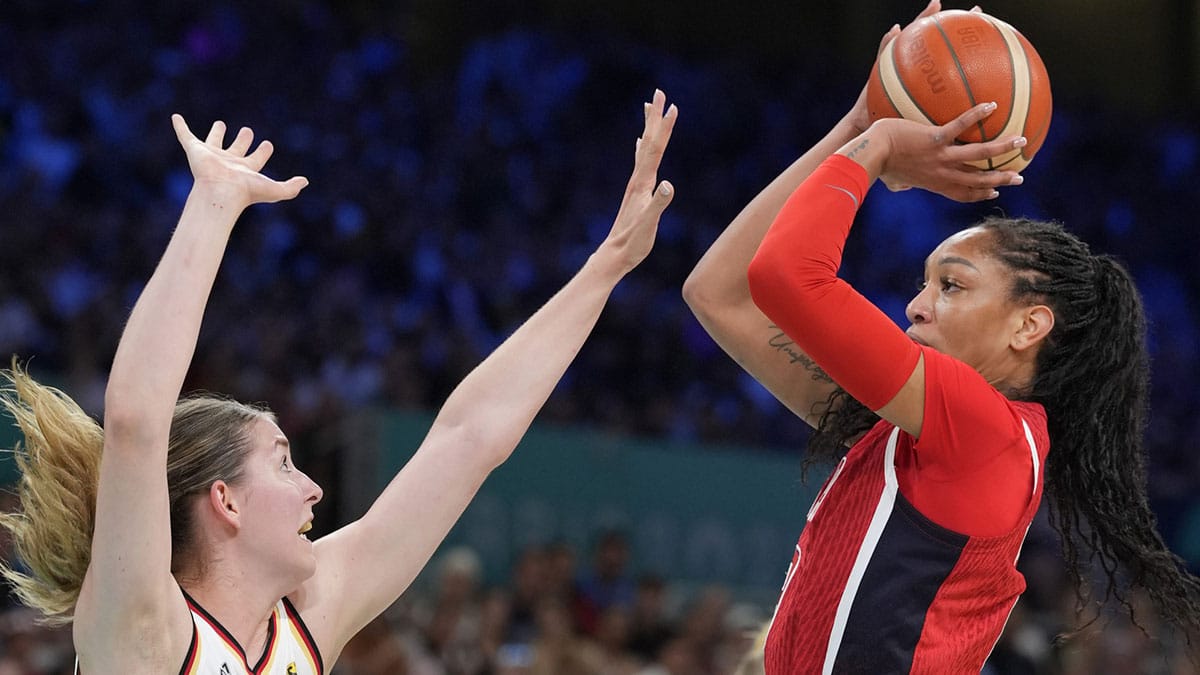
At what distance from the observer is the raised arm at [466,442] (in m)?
2.89

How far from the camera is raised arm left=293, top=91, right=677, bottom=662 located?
289 cm

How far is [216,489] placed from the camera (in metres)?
Result: 2.65

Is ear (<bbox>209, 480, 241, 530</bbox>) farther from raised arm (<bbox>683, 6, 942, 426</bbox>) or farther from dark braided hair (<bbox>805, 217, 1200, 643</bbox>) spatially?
dark braided hair (<bbox>805, 217, 1200, 643</bbox>)

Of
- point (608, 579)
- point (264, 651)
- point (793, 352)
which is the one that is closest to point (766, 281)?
point (793, 352)

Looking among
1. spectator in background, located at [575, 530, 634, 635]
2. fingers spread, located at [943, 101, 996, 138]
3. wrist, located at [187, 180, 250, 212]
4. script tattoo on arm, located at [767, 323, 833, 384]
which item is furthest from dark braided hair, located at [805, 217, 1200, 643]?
spectator in background, located at [575, 530, 634, 635]

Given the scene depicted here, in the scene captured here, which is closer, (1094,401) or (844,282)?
(844,282)

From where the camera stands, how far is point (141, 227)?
31.5 feet

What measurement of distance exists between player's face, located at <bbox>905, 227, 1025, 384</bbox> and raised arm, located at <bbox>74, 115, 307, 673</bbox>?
1.17m

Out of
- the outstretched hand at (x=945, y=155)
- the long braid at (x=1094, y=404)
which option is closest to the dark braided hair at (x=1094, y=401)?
the long braid at (x=1094, y=404)

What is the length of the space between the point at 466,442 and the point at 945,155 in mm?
1086

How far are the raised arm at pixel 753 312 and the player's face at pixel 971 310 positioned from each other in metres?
0.40

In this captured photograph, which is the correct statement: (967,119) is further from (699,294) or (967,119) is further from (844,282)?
(699,294)

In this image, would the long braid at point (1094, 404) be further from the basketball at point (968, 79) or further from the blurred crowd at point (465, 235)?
the blurred crowd at point (465, 235)

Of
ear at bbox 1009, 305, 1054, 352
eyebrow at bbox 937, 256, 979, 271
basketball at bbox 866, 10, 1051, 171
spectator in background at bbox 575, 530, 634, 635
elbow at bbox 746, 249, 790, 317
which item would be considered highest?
basketball at bbox 866, 10, 1051, 171
